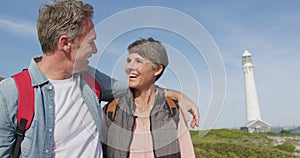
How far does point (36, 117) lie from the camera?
178cm

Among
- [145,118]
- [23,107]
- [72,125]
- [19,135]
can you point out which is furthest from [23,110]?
[145,118]

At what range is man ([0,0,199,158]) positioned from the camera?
71.0 inches

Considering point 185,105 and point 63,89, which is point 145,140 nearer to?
point 185,105

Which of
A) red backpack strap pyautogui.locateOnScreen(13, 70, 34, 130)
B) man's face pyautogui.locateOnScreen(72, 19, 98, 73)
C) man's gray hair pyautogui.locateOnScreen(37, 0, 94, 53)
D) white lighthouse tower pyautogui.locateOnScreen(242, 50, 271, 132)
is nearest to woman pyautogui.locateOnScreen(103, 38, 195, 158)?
man's face pyautogui.locateOnScreen(72, 19, 98, 73)

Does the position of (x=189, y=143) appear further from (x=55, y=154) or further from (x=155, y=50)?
(x=55, y=154)

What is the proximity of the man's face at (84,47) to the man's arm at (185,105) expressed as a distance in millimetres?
536

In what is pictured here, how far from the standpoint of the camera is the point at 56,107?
74.6 inches

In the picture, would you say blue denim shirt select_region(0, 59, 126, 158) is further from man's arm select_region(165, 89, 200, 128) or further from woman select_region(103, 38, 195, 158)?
man's arm select_region(165, 89, 200, 128)

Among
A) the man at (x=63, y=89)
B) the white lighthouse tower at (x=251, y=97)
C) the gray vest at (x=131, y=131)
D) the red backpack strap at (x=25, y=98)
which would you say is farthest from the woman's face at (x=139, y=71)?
the white lighthouse tower at (x=251, y=97)

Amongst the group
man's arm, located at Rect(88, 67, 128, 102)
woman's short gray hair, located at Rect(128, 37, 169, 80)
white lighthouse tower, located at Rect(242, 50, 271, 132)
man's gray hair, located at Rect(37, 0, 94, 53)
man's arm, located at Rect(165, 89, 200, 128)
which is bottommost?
man's arm, located at Rect(165, 89, 200, 128)

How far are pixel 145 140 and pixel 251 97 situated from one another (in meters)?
38.7

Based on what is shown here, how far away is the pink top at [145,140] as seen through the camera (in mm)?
2086

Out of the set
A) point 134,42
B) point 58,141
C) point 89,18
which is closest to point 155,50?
point 134,42

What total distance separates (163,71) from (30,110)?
0.76 metres
